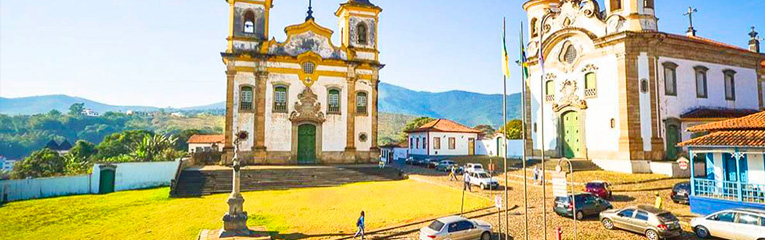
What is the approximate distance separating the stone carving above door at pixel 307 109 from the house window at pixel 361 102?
3.29 m

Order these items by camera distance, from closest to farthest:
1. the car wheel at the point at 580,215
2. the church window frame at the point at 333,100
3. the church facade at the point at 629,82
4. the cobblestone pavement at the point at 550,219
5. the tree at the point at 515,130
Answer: the cobblestone pavement at the point at 550,219, the car wheel at the point at 580,215, the church facade at the point at 629,82, the church window frame at the point at 333,100, the tree at the point at 515,130

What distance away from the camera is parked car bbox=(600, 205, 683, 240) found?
39.9 ft

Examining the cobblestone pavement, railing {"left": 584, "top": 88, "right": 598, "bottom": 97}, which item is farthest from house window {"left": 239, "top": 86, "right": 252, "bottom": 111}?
railing {"left": 584, "top": 88, "right": 598, "bottom": 97}

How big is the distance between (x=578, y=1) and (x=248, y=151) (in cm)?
2767

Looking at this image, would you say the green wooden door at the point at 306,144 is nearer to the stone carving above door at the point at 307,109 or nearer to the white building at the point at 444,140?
the stone carving above door at the point at 307,109

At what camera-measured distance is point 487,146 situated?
45188mm

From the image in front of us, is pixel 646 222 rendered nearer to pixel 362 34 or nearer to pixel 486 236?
pixel 486 236

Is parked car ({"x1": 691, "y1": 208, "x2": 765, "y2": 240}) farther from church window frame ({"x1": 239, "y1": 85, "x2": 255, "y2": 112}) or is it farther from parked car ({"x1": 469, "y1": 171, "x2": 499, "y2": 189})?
church window frame ({"x1": 239, "y1": 85, "x2": 255, "y2": 112})

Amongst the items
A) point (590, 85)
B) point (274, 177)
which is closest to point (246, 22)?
point (274, 177)

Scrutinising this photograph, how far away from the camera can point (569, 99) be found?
3078 cm

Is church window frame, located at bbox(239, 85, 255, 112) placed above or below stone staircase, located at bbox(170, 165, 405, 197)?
above

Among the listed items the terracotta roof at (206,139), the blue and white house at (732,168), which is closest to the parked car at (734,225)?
the blue and white house at (732,168)

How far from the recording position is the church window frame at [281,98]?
3331 cm

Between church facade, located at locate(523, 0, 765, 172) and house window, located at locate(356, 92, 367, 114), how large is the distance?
572 inches
